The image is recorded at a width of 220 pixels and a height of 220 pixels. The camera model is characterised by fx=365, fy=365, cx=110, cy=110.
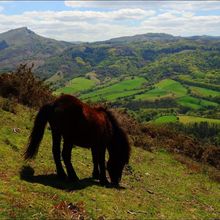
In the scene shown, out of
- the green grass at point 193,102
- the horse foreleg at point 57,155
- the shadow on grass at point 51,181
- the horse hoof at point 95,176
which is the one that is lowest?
the green grass at point 193,102

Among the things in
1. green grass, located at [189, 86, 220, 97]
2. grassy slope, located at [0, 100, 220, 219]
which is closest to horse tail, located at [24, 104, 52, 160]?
grassy slope, located at [0, 100, 220, 219]

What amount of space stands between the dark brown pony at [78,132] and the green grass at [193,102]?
473 feet

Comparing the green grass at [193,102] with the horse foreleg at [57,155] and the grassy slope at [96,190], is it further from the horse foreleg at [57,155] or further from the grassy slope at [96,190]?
the horse foreleg at [57,155]

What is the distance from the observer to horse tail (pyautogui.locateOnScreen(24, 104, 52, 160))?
1138cm

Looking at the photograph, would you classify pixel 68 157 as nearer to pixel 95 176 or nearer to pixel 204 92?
pixel 95 176

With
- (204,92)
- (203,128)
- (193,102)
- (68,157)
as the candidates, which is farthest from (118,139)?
(204,92)

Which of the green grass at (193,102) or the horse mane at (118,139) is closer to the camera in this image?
the horse mane at (118,139)

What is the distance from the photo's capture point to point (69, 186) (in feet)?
36.2

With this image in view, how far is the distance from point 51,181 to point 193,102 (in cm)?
15689

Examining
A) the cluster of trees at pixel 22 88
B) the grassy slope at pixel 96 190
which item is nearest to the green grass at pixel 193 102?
the cluster of trees at pixel 22 88

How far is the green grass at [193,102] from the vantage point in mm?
155725

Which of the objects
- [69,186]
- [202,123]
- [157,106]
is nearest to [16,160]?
[69,186]

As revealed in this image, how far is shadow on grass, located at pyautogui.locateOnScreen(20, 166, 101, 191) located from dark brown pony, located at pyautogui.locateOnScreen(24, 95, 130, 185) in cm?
27

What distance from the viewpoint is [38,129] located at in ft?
37.7
